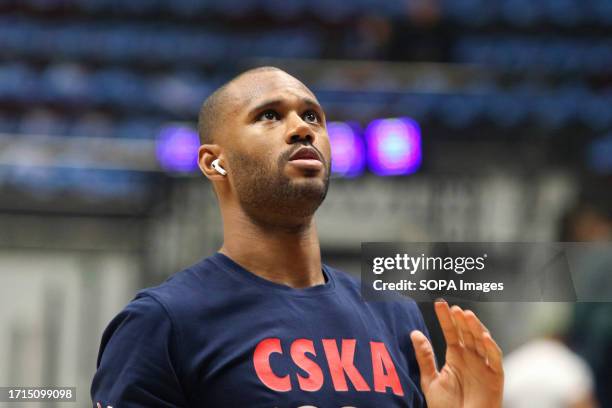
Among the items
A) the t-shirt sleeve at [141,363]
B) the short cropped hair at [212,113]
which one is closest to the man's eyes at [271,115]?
the short cropped hair at [212,113]

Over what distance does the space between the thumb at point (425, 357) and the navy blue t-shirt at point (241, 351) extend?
4 centimetres

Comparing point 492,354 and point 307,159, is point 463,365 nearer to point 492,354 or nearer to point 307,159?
point 492,354


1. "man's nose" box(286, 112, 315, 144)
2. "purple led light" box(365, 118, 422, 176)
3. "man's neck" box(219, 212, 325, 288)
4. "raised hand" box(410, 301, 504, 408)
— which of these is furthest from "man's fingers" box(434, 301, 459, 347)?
"purple led light" box(365, 118, 422, 176)

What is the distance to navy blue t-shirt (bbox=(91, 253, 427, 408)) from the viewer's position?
2.08 metres

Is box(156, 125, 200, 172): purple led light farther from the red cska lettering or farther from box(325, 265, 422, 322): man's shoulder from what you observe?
the red cska lettering

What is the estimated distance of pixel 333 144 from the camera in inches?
280

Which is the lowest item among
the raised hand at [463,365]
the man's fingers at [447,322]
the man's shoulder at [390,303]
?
the raised hand at [463,365]

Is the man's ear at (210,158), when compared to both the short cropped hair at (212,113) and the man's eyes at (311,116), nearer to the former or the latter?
the short cropped hair at (212,113)

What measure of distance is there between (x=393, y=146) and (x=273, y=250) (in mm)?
4575

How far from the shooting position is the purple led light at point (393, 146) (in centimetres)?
657

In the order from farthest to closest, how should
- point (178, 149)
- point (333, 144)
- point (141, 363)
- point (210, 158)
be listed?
point (333, 144) → point (178, 149) → point (210, 158) → point (141, 363)

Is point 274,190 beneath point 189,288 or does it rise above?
above

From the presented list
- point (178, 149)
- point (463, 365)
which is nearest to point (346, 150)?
point (178, 149)

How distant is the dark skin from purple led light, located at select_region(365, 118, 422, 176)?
3.99 metres
